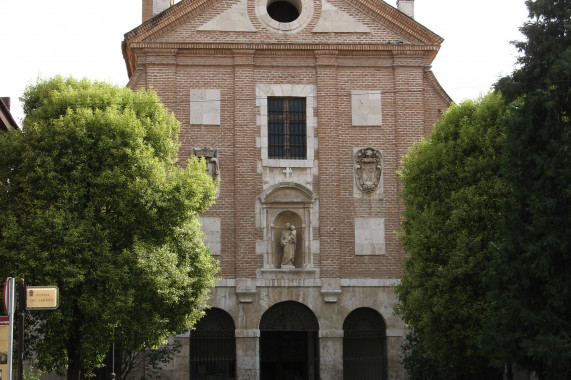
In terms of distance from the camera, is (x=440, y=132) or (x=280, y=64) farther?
(x=280, y=64)

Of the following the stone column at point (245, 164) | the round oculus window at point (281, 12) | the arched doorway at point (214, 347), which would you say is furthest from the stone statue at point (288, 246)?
the round oculus window at point (281, 12)

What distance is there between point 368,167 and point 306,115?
2.64 m

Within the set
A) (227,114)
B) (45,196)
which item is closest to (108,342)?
(45,196)

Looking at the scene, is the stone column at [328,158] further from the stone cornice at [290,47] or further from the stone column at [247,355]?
the stone column at [247,355]

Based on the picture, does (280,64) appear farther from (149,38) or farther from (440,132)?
(440,132)

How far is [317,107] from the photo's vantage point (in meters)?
28.2

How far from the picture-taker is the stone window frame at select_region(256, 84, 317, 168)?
27.7 m

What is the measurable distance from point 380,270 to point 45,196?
11.4 meters

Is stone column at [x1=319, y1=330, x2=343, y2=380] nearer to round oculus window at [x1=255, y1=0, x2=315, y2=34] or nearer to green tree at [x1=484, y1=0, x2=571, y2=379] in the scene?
green tree at [x1=484, y1=0, x2=571, y2=379]

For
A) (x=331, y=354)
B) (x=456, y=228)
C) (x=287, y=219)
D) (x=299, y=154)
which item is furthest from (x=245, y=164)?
(x=456, y=228)

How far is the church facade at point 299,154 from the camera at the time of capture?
2700 cm

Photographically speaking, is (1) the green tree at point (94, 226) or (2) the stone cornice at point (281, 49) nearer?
(1) the green tree at point (94, 226)

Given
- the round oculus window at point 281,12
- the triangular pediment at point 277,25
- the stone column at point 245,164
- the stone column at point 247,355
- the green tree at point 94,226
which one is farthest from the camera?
the round oculus window at point 281,12

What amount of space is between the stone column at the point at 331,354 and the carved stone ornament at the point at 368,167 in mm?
4733
